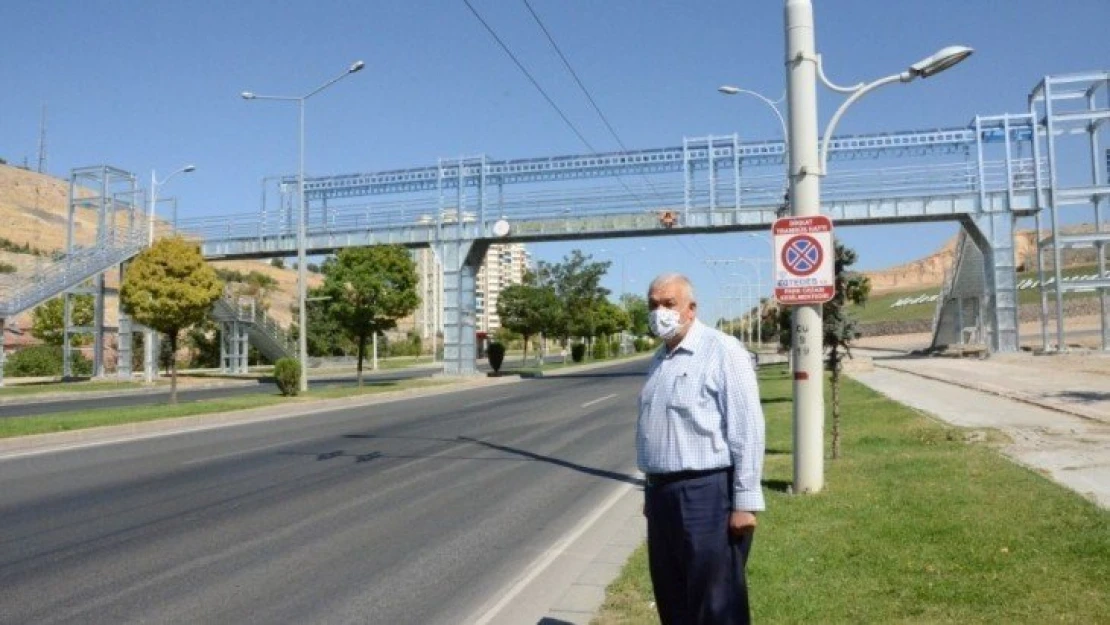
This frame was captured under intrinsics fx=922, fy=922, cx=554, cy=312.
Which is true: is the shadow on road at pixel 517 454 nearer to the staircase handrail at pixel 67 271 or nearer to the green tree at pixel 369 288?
the green tree at pixel 369 288

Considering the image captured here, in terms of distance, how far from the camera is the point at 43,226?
99.4 m

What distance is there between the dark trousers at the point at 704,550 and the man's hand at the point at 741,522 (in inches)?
1.5

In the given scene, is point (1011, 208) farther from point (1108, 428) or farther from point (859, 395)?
point (1108, 428)

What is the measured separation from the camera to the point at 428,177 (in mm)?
38562

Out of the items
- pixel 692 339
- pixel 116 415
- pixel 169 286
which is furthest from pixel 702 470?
pixel 169 286

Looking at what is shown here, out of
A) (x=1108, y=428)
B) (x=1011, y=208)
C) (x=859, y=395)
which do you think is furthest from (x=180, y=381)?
(x=1108, y=428)

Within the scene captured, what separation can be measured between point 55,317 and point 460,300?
2781 cm

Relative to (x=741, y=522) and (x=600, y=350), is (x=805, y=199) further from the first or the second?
(x=600, y=350)

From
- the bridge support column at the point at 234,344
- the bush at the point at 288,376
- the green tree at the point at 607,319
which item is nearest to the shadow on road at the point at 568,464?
the bush at the point at 288,376

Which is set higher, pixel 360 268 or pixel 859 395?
pixel 360 268

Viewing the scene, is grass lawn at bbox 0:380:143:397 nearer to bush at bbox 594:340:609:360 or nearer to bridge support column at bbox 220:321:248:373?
bridge support column at bbox 220:321:248:373

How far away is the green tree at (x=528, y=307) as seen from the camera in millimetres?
53906

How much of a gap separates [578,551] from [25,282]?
39102mm

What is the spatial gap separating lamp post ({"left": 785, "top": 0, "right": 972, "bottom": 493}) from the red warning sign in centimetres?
24
